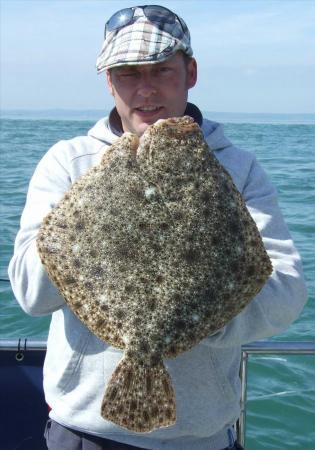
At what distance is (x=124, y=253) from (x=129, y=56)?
81 cm

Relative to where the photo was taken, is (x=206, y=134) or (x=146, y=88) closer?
(x=146, y=88)

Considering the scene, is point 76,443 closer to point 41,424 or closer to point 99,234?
point 99,234

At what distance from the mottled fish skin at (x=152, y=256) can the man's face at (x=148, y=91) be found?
0.37 m

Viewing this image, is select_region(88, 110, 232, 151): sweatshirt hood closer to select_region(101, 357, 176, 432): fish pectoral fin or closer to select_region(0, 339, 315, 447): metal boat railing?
select_region(101, 357, 176, 432): fish pectoral fin

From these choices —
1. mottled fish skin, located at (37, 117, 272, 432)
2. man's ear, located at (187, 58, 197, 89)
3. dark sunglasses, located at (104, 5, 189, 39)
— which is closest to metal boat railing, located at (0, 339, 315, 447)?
mottled fish skin, located at (37, 117, 272, 432)

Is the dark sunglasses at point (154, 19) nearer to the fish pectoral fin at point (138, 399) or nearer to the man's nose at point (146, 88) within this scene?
the man's nose at point (146, 88)

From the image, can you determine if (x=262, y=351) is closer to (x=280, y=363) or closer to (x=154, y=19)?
(x=154, y=19)

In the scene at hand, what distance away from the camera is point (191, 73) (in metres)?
2.87

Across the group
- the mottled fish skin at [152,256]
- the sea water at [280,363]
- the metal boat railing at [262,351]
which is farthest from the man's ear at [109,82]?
the sea water at [280,363]

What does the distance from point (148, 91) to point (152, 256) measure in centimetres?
73

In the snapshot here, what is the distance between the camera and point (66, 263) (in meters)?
2.29

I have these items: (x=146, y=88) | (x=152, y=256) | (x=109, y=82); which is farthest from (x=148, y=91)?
(x=152, y=256)

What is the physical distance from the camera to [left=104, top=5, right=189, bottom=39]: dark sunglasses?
2719mm

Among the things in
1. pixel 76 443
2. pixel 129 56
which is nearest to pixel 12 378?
pixel 76 443
